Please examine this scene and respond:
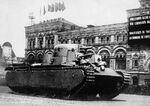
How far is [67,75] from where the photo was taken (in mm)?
17953

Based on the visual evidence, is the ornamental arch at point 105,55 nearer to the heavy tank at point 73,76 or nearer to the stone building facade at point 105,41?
the stone building facade at point 105,41

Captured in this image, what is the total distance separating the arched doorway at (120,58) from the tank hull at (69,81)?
65.7 feet

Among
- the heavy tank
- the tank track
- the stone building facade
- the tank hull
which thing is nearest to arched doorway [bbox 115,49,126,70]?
the stone building facade

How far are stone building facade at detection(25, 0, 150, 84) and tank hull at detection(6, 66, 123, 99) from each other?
36.1 feet

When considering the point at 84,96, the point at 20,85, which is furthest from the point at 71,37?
the point at 84,96

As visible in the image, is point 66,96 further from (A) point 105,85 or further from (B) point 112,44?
(B) point 112,44

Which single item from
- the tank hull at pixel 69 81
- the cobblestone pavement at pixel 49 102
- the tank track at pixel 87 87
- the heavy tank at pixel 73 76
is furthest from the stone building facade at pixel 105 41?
the cobblestone pavement at pixel 49 102

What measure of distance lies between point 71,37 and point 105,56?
669 centimetres

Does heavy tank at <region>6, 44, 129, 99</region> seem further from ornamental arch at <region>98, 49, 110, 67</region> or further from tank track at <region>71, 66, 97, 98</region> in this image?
ornamental arch at <region>98, 49, 110, 67</region>

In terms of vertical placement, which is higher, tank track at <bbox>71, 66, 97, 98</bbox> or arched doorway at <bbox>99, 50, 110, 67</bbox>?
arched doorway at <bbox>99, 50, 110, 67</bbox>

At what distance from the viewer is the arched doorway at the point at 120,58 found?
131 ft

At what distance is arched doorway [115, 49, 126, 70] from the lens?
40031 mm

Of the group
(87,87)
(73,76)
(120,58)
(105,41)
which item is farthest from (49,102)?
(105,41)

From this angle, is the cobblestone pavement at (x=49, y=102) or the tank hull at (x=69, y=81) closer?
the cobblestone pavement at (x=49, y=102)
